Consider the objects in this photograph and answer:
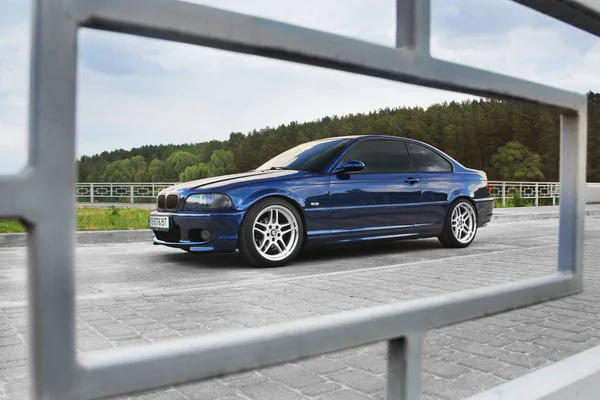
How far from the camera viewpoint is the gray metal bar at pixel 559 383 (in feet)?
2.67

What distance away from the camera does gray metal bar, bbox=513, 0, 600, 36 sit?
0.85 meters

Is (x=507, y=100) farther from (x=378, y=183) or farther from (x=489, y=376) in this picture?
(x=378, y=183)

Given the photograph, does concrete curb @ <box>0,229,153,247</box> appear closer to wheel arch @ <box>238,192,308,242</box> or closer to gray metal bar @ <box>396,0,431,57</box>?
wheel arch @ <box>238,192,308,242</box>

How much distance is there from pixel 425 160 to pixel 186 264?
3262mm

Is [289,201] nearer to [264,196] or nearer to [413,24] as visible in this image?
[264,196]

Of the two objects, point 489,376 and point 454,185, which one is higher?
point 454,185

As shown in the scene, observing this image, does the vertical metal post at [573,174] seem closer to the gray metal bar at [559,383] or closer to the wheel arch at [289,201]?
the gray metal bar at [559,383]

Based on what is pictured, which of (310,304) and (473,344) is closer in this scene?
(473,344)

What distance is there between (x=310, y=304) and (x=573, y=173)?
271cm

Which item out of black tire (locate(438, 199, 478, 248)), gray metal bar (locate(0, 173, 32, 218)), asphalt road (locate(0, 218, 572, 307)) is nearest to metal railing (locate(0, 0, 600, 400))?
gray metal bar (locate(0, 173, 32, 218))

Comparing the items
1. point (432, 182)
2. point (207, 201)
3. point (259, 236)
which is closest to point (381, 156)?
point (432, 182)

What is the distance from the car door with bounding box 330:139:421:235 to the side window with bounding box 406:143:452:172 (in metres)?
0.12

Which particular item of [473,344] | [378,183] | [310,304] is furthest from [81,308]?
[378,183]

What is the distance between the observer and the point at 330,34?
611mm
